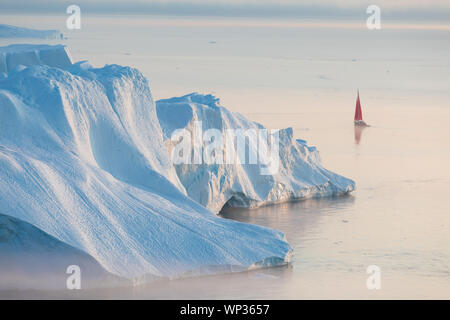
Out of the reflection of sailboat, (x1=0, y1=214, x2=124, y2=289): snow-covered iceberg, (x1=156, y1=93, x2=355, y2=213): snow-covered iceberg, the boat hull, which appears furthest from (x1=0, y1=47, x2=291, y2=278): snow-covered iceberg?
the boat hull

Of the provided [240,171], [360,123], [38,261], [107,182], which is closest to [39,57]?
[240,171]

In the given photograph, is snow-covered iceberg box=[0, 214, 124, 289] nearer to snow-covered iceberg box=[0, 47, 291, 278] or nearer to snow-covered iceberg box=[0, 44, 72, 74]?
snow-covered iceberg box=[0, 47, 291, 278]

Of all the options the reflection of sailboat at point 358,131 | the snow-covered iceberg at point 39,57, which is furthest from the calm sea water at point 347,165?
the snow-covered iceberg at point 39,57

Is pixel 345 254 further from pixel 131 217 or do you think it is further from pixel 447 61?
pixel 447 61

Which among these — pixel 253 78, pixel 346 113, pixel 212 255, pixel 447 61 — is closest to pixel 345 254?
pixel 212 255

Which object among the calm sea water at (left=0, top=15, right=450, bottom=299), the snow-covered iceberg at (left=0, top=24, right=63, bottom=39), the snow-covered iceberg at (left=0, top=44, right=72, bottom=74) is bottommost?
the calm sea water at (left=0, top=15, right=450, bottom=299)

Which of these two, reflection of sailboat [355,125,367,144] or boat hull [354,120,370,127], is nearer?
reflection of sailboat [355,125,367,144]

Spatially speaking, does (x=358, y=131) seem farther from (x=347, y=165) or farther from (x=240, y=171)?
(x=240, y=171)
